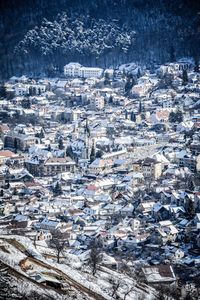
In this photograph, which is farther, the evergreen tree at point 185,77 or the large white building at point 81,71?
the large white building at point 81,71

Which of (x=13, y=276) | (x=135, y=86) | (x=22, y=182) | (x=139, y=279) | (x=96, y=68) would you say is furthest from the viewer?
(x=96, y=68)

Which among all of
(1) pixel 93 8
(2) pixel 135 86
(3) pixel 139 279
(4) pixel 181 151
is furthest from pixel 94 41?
(3) pixel 139 279

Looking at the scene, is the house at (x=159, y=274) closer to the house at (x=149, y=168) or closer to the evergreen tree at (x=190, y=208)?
the evergreen tree at (x=190, y=208)

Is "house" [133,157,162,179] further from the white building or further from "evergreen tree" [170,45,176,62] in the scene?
"evergreen tree" [170,45,176,62]

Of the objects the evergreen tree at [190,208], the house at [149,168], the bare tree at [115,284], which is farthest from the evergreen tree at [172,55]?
the bare tree at [115,284]

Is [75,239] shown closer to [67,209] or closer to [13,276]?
[67,209]

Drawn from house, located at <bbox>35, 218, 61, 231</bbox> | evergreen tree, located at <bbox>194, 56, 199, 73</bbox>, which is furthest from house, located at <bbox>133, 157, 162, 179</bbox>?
evergreen tree, located at <bbox>194, 56, 199, 73</bbox>
